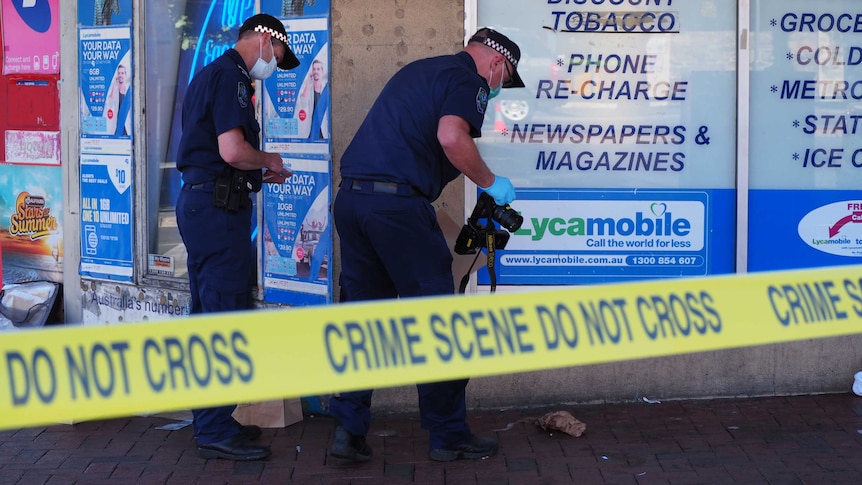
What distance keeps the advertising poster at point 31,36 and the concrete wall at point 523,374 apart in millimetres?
2255

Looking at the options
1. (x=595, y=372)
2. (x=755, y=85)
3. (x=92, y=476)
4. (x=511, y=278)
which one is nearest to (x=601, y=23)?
(x=755, y=85)

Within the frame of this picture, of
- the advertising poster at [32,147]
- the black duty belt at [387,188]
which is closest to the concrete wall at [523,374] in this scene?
the black duty belt at [387,188]

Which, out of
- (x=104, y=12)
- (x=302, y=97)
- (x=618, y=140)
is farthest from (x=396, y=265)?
(x=104, y=12)

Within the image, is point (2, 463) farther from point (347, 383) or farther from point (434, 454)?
point (347, 383)

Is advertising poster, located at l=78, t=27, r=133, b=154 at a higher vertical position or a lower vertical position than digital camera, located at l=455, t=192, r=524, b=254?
higher

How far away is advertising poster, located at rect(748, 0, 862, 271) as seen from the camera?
6.08m

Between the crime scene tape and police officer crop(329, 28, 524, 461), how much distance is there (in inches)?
66.4

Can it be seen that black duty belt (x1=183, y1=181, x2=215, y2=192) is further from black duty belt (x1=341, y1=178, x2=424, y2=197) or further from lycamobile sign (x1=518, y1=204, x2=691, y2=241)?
lycamobile sign (x1=518, y1=204, x2=691, y2=241)

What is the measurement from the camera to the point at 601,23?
19.7 feet

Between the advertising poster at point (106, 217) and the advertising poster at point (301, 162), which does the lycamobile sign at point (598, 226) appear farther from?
the advertising poster at point (106, 217)

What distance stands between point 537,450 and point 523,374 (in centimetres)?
74

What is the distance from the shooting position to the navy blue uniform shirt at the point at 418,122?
16.1 ft

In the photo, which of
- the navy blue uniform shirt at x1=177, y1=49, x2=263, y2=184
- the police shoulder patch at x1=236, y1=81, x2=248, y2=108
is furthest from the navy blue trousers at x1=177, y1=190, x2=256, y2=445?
the police shoulder patch at x1=236, y1=81, x2=248, y2=108

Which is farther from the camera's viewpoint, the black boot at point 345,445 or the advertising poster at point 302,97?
the advertising poster at point 302,97
